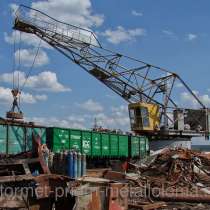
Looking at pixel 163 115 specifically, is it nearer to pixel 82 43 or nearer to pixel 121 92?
pixel 121 92

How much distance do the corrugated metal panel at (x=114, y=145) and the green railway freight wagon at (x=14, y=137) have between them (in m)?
8.15

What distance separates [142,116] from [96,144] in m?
14.7

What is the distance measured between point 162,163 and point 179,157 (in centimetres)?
98

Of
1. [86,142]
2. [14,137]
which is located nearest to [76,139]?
[86,142]

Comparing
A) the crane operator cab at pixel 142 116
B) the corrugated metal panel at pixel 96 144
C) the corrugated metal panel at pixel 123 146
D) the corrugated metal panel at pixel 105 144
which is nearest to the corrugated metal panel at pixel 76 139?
the corrugated metal panel at pixel 96 144

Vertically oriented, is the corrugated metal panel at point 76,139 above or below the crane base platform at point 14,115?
below

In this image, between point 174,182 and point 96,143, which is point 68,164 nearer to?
point 174,182

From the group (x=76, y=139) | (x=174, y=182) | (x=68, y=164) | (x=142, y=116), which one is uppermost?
(x=142, y=116)

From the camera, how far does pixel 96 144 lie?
1186 inches

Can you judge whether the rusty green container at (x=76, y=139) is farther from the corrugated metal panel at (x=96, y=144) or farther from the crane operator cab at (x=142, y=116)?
the crane operator cab at (x=142, y=116)

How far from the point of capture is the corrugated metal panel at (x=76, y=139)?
28.0 meters

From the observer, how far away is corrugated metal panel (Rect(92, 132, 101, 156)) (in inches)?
1175

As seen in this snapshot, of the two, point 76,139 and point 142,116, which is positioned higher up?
point 142,116

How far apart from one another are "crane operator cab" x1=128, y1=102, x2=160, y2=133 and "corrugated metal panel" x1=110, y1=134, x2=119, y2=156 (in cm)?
1145
